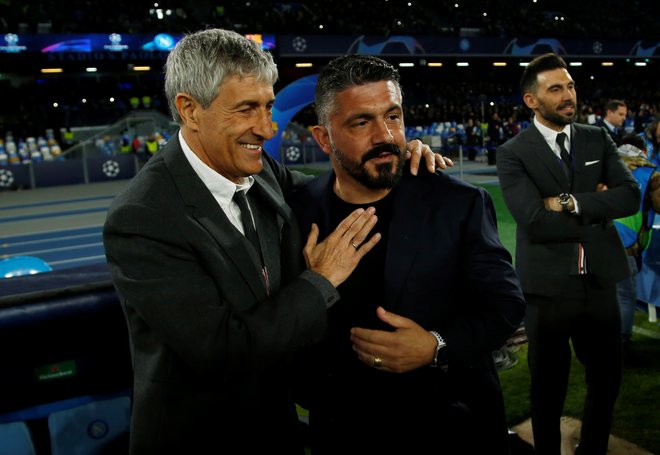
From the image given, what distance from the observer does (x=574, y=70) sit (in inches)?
1580

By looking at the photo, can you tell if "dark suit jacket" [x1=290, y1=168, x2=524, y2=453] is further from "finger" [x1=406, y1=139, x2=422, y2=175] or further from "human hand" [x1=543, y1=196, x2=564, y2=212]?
"human hand" [x1=543, y1=196, x2=564, y2=212]

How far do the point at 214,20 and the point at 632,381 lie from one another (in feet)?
87.7

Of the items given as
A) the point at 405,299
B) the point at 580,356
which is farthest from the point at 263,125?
the point at 580,356

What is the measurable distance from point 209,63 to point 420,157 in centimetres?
82

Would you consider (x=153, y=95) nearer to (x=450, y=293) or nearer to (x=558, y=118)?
(x=558, y=118)

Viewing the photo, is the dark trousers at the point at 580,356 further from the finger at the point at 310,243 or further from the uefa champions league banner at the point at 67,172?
the uefa champions league banner at the point at 67,172

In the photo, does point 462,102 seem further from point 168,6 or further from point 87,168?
point 87,168

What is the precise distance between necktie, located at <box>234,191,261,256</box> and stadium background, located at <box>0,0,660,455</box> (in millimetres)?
793

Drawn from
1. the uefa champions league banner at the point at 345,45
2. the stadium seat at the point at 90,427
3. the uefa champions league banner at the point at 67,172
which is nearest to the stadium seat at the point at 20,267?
the stadium seat at the point at 90,427

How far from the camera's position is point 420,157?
221cm

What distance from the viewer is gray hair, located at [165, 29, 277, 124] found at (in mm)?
1807

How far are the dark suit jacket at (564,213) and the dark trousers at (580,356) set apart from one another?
0.08m

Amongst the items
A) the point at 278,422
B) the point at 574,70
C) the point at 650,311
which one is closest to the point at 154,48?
the point at 650,311

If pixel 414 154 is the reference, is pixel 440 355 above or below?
below
